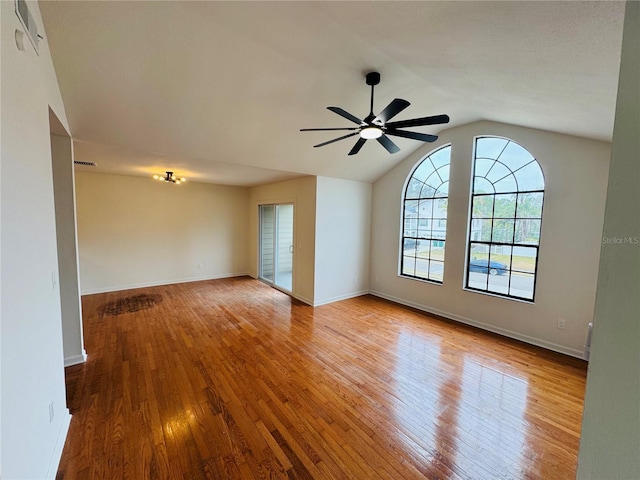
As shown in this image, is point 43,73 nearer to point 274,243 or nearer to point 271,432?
point 271,432

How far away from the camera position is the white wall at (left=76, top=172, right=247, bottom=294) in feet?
17.7

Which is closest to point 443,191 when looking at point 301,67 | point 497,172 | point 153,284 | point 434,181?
point 434,181

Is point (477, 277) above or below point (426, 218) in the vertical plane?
below

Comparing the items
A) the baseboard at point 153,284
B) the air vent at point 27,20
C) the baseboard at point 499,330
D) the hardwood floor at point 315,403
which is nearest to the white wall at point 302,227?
the hardwood floor at point 315,403

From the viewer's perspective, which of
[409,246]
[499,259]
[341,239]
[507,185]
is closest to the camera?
[507,185]

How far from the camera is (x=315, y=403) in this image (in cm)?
239

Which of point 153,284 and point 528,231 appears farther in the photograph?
point 153,284

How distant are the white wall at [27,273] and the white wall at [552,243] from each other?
481cm

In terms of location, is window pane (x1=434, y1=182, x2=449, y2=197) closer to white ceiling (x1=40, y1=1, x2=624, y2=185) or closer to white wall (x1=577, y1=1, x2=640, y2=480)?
white ceiling (x1=40, y1=1, x2=624, y2=185)

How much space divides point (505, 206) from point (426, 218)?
1252mm

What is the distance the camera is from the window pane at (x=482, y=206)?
4.10 meters

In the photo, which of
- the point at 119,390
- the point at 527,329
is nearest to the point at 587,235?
the point at 527,329

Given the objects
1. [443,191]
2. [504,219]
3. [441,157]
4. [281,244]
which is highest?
[441,157]

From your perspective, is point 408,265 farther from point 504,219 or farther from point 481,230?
point 504,219
